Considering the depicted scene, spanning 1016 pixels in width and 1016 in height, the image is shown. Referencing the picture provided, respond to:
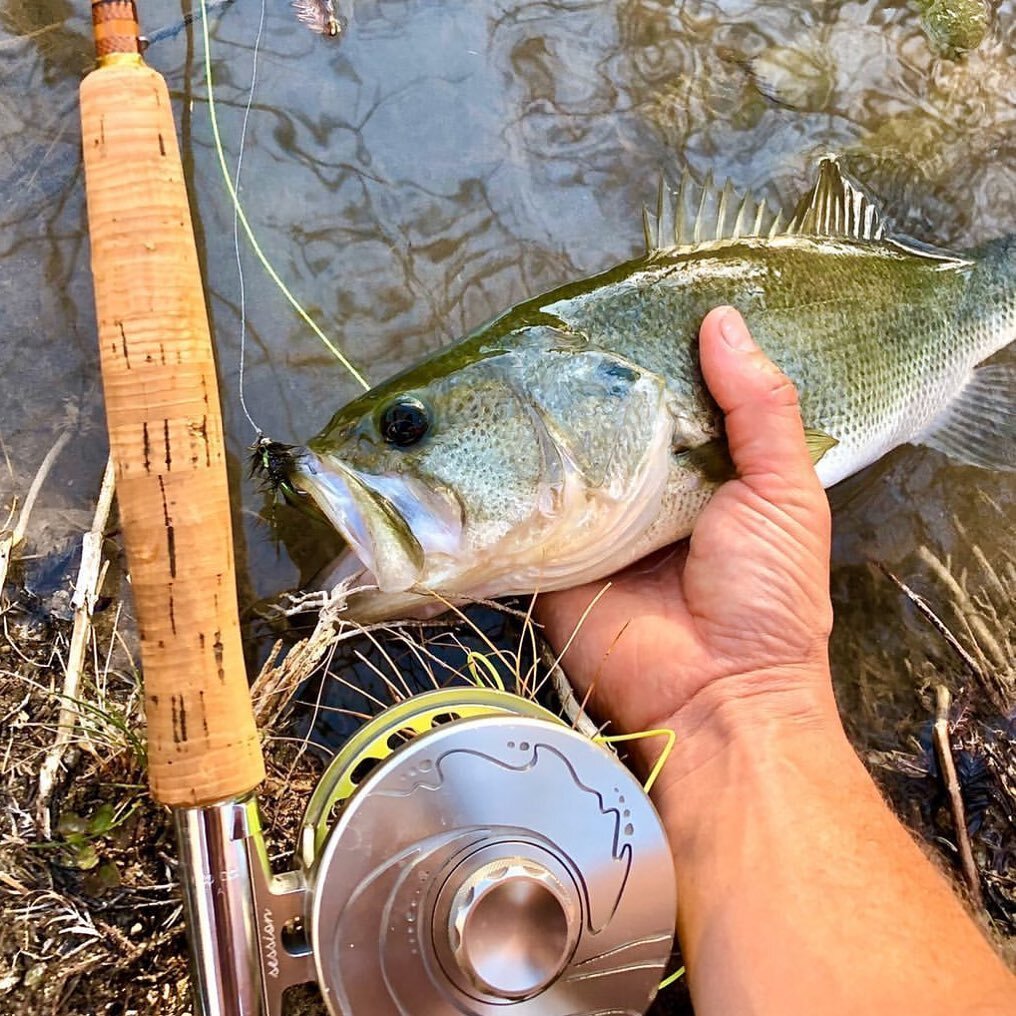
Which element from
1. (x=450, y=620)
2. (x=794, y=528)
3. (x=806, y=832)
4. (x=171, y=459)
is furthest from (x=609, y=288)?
(x=806, y=832)

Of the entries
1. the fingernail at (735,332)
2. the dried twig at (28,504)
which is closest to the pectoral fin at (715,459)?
the fingernail at (735,332)

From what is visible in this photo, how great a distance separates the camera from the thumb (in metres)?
2.03

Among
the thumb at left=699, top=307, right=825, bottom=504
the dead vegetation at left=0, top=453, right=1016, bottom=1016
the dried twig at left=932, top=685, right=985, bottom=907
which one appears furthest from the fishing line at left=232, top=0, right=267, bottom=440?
the dried twig at left=932, top=685, right=985, bottom=907

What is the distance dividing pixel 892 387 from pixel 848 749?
946 mm

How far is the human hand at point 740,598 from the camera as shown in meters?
2.05

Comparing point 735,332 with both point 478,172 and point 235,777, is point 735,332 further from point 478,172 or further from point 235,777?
point 235,777

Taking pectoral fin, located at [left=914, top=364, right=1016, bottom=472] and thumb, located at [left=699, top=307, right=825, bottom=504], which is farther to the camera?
pectoral fin, located at [left=914, top=364, right=1016, bottom=472]

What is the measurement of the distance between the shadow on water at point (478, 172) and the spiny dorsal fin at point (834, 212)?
0.20m

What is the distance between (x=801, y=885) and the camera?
5.85 feet

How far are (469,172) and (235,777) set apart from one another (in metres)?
1.79

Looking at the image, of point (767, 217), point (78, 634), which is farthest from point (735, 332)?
point (78, 634)

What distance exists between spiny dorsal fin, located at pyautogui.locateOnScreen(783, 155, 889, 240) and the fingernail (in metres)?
0.48

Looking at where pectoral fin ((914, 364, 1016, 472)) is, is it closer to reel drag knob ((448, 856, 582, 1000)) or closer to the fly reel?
the fly reel

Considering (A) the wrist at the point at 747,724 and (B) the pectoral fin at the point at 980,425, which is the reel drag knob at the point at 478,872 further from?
(B) the pectoral fin at the point at 980,425
